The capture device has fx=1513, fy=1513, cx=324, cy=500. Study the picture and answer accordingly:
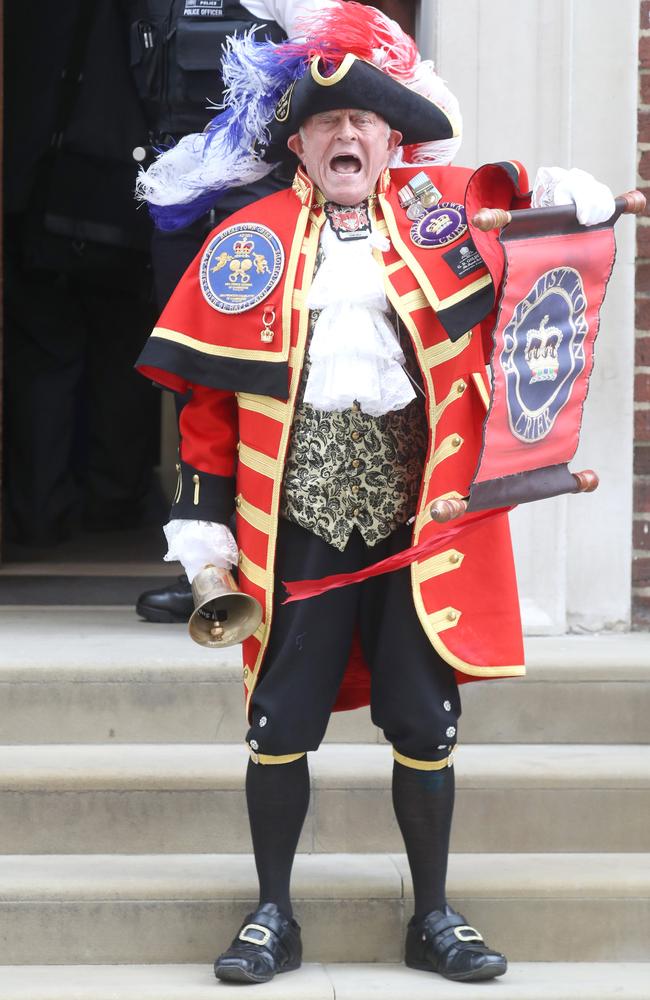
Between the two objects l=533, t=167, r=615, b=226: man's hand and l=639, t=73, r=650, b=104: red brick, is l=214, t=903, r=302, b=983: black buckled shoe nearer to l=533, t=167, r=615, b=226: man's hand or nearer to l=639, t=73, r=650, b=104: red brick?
l=533, t=167, r=615, b=226: man's hand

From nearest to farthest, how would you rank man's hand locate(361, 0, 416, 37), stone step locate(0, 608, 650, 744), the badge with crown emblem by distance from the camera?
the badge with crown emblem, stone step locate(0, 608, 650, 744), man's hand locate(361, 0, 416, 37)

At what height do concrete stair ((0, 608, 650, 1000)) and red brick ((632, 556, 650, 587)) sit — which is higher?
red brick ((632, 556, 650, 587))

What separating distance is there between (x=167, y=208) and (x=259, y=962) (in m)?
1.74

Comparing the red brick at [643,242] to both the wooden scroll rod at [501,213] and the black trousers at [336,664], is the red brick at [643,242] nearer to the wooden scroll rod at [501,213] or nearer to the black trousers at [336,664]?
the wooden scroll rod at [501,213]

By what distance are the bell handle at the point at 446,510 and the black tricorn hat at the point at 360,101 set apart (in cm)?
83

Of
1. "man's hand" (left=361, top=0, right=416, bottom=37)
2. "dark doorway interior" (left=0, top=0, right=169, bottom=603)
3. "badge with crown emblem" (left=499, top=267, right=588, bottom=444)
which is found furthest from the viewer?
"dark doorway interior" (left=0, top=0, right=169, bottom=603)

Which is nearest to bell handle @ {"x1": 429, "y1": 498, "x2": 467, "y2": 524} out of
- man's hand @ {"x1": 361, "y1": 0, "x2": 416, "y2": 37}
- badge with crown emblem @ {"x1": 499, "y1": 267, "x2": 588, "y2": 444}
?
badge with crown emblem @ {"x1": 499, "y1": 267, "x2": 588, "y2": 444}

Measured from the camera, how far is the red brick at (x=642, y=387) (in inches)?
177

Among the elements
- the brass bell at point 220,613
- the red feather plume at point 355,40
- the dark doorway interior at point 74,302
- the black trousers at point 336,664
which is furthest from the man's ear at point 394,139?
the dark doorway interior at point 74,302

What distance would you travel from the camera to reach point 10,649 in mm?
4098

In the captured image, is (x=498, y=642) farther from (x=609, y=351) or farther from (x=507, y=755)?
(x=609, y=351)

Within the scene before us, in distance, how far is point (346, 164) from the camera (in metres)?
3.05

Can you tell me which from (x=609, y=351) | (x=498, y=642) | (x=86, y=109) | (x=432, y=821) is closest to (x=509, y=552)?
(x=498, y=642)

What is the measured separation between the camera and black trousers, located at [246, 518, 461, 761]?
3068 mm
